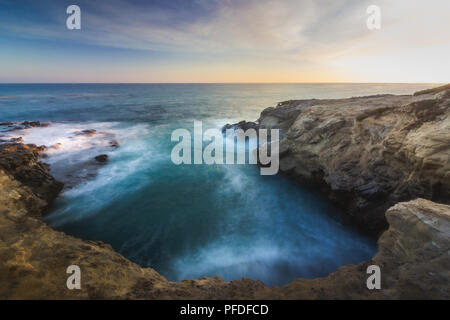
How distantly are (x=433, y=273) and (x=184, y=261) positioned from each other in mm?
6704

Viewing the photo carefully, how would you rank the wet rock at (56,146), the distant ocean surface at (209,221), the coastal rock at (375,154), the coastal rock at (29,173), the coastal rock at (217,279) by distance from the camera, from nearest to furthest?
the coastal rock at (217,279)
the coastal rock at (375,154)
the distant ocean surface at (209,221)
the coastal rock at (29,173)
the wet rock at (56,146)

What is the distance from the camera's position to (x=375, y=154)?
8.49 m

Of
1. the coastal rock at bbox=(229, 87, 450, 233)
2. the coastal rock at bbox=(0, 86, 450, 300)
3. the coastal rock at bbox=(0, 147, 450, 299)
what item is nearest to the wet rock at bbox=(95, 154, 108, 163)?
the coastal rock at bbox=(0, 86, 450, 300)

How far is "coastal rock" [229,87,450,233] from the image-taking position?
618cm

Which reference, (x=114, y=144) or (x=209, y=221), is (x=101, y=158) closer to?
(x=114, y=144)

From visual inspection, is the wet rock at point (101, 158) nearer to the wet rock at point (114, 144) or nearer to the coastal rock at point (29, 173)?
the wet rock at point (114, 144)

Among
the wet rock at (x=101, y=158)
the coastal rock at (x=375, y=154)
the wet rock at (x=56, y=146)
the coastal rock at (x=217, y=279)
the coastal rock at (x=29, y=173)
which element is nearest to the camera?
the coastal rock at (x=217, y=279)

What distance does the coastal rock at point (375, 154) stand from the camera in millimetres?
6176

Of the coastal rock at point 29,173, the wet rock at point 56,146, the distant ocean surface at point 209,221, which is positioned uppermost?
the wet rock at point 56,146

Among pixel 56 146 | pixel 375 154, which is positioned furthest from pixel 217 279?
pixel 56 146

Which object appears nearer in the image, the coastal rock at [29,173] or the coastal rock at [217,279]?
the coastal rock at [217,279]

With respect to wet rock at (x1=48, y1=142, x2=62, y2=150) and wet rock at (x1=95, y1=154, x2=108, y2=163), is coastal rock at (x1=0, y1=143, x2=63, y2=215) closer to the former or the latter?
wet rock at (x1=95, y1=154, x2=108, y2=163)

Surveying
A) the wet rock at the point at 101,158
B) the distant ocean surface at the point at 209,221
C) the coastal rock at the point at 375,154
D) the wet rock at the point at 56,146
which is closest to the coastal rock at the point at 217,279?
the coastal rock at the point at 375,154
